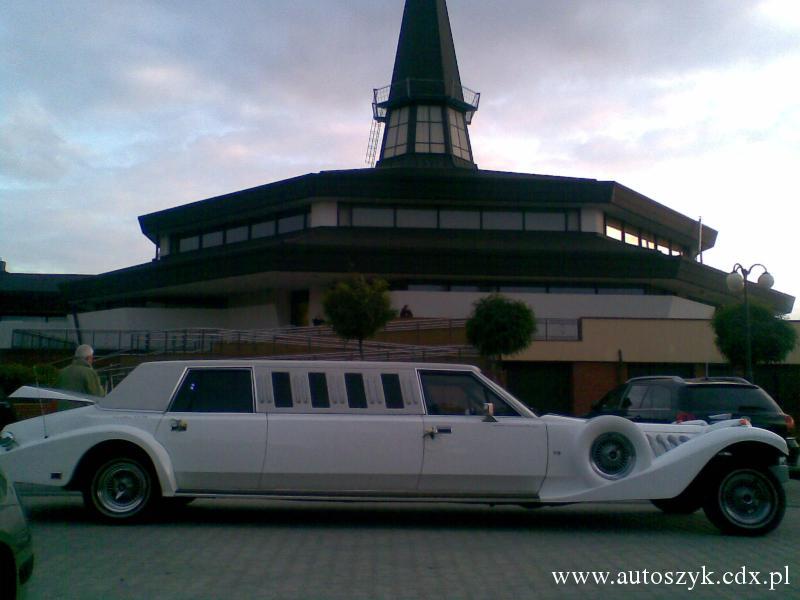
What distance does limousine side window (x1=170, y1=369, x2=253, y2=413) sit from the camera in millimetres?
9039

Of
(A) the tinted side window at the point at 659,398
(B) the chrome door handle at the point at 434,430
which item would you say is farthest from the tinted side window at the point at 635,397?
(B) the chrome door handle at the point at 434,430

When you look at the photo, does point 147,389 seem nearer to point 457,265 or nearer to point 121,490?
point 121,490

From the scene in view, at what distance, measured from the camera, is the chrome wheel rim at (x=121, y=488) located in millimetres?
8789

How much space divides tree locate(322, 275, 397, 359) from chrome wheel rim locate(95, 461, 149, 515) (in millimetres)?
18288

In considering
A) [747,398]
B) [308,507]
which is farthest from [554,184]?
[308,507]

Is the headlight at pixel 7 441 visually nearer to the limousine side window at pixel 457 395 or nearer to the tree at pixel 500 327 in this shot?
the limousine side window at pixel 457 395

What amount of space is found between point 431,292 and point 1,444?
91.4 feet

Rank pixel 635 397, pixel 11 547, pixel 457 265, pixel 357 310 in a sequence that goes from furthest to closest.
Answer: pixel 457 265, pixel 357 310, pixel 635 397, pixel 11 547

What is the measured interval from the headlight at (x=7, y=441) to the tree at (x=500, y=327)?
18115 mm

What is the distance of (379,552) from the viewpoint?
770 cm

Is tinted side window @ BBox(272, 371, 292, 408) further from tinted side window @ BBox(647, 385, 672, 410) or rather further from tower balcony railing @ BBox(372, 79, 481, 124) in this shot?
tower balcony railing @ BBox(372, 79, 481, 124)

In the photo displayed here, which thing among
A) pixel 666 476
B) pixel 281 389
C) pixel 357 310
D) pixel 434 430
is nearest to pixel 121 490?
pixel 281 389

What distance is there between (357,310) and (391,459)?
1877 cm

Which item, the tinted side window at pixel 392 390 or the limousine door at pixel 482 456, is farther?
the tinted side window at pixel 392 390
